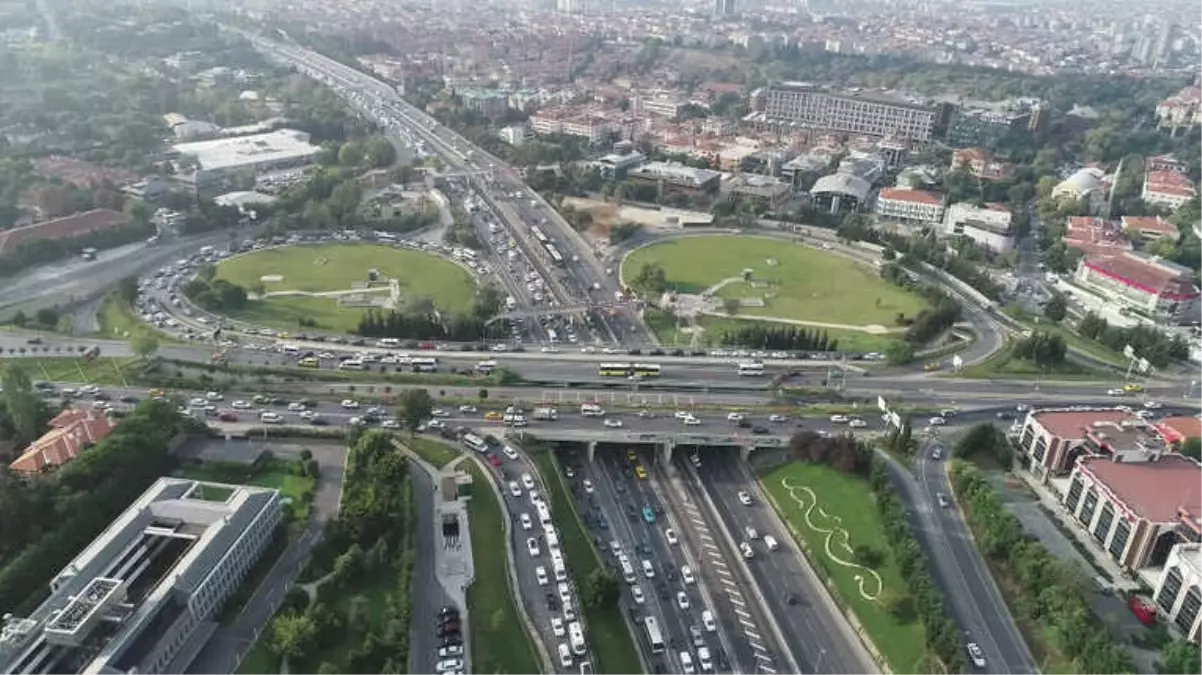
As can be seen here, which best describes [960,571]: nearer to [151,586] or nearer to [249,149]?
[151,586]

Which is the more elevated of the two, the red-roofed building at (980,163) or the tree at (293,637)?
the red-roofed building at (980,163)

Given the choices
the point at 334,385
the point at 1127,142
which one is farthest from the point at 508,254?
the point at 1127,142

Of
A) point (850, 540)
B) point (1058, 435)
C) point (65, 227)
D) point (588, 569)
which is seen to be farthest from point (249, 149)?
point (1058, 435)

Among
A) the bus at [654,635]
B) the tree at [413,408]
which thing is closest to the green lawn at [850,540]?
the bus at [654,635]

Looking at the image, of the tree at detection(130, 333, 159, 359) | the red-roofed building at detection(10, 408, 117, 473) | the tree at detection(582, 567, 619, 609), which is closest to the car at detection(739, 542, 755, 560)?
the tree at detection(582, 567, 619, 609)

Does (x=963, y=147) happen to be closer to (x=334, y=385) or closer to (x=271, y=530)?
(x=334, y=385)

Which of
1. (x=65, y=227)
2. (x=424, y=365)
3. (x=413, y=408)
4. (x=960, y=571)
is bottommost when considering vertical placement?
(x=960, y=571)

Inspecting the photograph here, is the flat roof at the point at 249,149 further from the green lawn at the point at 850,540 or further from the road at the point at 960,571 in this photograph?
the road at the point at 960,571
